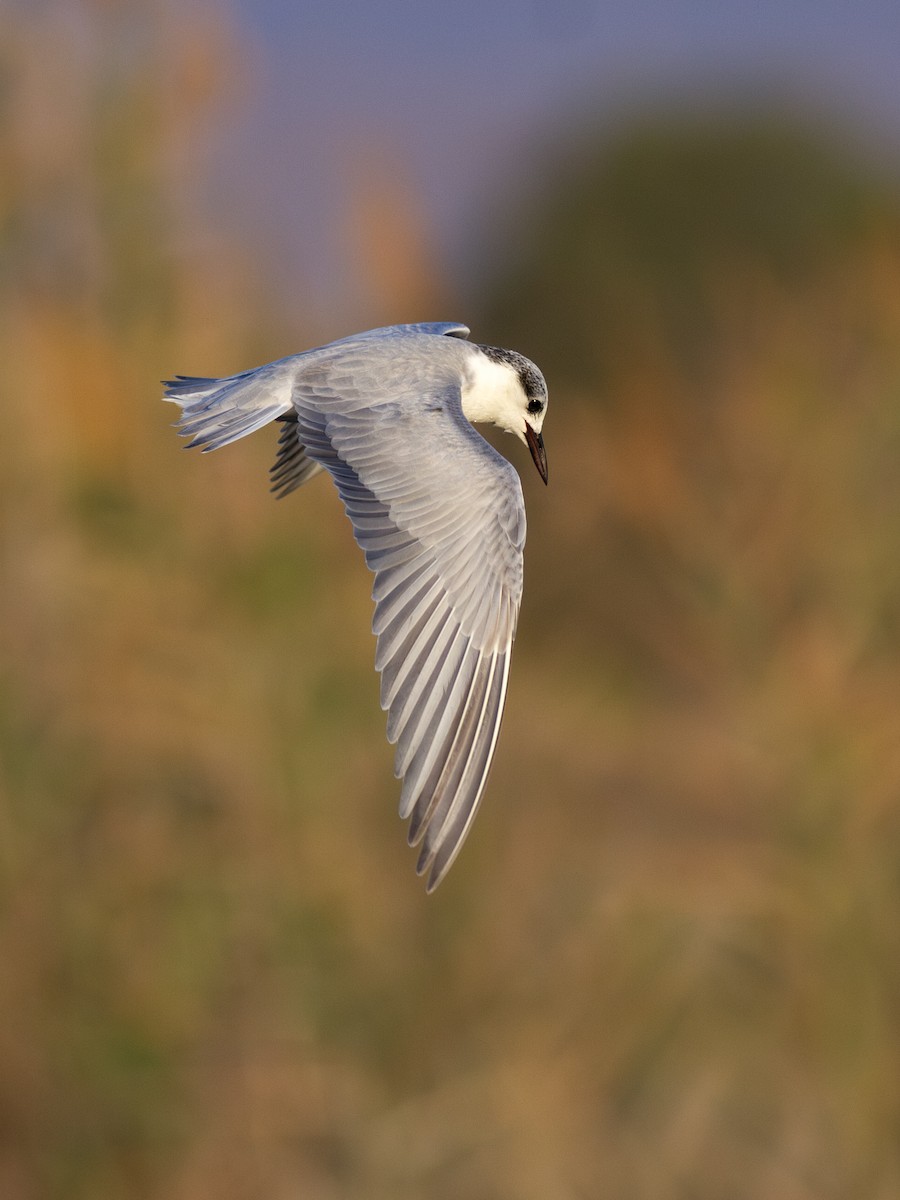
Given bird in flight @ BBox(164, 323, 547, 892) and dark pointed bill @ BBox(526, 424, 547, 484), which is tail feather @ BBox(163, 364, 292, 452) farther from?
dark pointed bill @ BBox(526, 424, 547, 484)

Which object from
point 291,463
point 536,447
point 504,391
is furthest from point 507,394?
point 291,463

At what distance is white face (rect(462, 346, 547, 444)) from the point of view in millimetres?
3326

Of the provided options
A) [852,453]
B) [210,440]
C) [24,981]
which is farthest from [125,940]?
[210,440]

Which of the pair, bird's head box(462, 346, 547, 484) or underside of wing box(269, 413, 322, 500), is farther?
underside of wing box(269, 413, 322, 500)

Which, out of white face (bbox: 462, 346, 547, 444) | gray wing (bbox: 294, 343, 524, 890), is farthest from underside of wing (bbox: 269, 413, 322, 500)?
gray wing (bbox: 294, 343, 524, 890)

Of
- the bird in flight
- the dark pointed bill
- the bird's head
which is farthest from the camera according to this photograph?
the dark pointed bill

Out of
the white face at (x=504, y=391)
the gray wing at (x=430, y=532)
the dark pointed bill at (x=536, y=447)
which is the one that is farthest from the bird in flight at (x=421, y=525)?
the dark pointed bill at (x=536, y=447)

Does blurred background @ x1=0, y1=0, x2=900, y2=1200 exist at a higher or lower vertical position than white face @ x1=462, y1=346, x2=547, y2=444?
lower

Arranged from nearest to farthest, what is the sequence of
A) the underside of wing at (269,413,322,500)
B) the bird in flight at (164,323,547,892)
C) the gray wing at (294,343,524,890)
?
1. the bird in flight at (164,323,547,892)
2. the gray wing at (294,343,524,890)
3. the underside of wing at (269,413,322,500)

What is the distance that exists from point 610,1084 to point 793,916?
2.51 feet

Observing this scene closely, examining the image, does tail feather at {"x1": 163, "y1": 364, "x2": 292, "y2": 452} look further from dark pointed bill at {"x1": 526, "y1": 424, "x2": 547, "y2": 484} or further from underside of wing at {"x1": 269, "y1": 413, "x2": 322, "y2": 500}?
dark pointed bill at {"x1": 526, "y1": 424, "x2": 547, "y2": 484}

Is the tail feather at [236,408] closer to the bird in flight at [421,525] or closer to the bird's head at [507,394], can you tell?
the bird in flight at [421,525]

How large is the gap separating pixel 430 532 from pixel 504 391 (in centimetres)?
60

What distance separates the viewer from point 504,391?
340 cm
